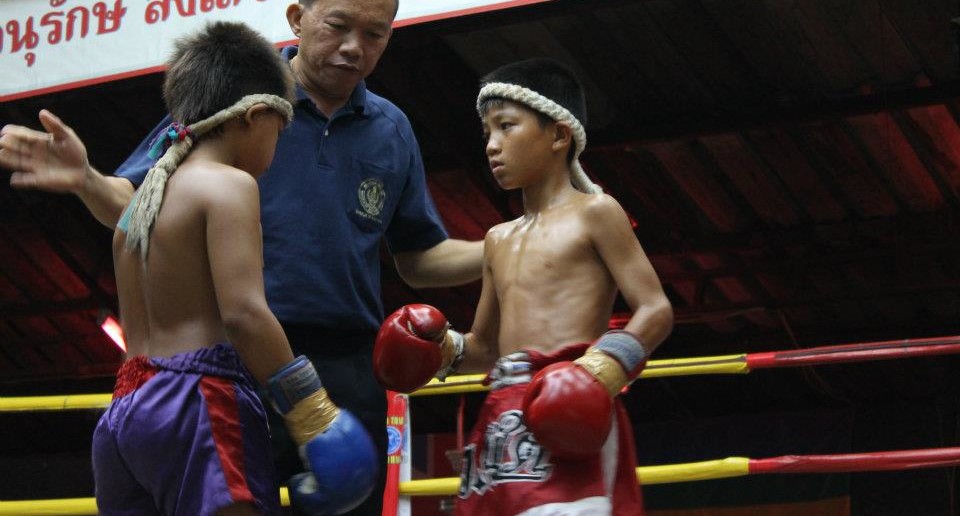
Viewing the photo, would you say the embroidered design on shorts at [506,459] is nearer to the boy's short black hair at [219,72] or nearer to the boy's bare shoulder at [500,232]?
the boy's bare shoulder at [500,232]

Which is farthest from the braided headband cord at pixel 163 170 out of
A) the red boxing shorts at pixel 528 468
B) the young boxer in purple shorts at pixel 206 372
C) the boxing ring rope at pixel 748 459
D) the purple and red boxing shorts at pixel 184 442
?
the boxing ring rope at pixel 748 459

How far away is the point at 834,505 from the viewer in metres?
6.84

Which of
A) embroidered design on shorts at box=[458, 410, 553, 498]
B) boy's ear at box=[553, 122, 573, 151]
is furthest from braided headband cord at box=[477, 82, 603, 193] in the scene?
embroidered design on shorts at box=[458, 410, 553, 498]

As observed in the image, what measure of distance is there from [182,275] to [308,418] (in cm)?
25

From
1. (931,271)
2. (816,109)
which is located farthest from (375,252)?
(931,271)

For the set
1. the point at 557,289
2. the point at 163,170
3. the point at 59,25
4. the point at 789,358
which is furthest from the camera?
the point at 59,25

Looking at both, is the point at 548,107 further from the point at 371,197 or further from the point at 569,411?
the point at 569,411

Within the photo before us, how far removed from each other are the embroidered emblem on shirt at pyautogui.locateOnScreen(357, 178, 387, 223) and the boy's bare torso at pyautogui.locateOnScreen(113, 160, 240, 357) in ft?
1.33

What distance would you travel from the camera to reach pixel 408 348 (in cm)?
190

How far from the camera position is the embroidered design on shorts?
68.9 inches

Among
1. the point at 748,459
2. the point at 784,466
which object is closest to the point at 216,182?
the point at 748,459

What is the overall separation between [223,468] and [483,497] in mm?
401

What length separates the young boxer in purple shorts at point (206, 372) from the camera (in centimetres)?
159

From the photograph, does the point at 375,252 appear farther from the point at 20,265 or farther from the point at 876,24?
the point at 20,265
